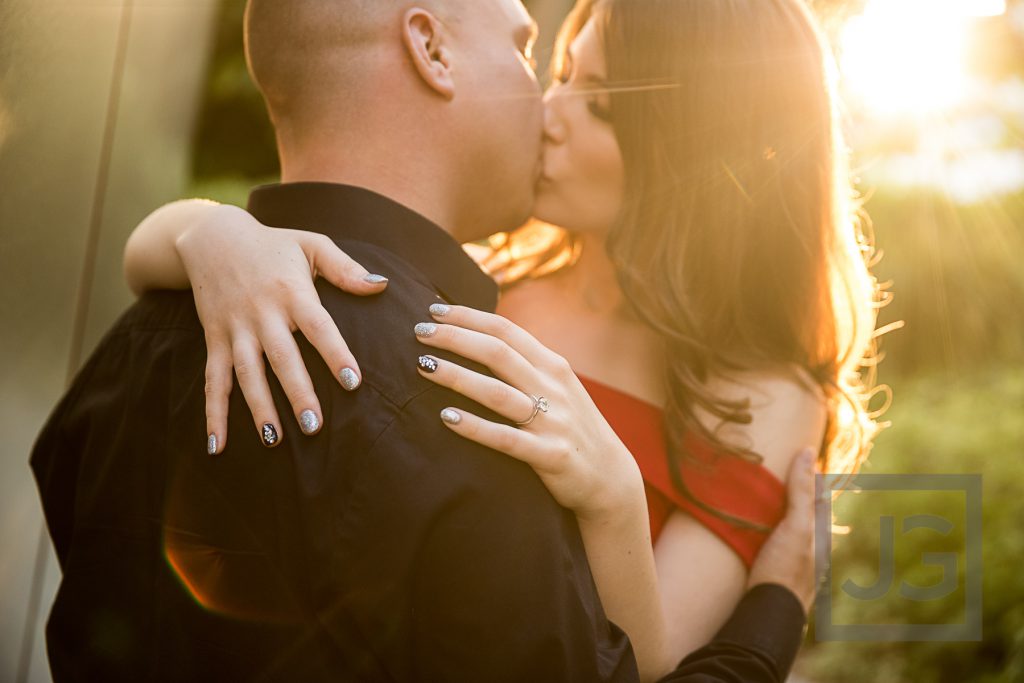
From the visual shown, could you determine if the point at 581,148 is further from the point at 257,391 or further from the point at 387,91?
the point at 257,391

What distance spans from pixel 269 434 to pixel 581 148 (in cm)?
129

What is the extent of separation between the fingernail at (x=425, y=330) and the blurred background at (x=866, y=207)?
107 centimetres

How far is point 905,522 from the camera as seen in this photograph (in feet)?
17.4

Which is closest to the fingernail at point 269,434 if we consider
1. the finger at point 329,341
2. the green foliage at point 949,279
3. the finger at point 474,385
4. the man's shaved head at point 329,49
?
the finger at point 329,341

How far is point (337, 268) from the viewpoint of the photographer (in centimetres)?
132

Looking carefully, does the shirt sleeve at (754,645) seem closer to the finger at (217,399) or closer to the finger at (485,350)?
the finger at (485,350)

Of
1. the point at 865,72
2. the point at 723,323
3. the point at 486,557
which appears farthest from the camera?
the point at 865,72

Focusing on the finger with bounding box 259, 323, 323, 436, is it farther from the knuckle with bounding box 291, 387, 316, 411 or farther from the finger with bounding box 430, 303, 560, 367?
the finger with bounding box 430, 303, 560, 367

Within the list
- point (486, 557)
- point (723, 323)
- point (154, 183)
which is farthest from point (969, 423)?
point (486, 557)

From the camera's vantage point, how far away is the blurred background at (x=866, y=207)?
2328mm

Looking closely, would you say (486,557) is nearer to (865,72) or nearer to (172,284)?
(172,284)

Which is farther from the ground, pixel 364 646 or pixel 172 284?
pixel 172 284

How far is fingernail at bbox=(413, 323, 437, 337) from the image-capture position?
1241mm

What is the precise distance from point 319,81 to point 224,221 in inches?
11.9
